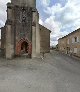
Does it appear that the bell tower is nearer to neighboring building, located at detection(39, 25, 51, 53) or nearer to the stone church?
A: the stone church

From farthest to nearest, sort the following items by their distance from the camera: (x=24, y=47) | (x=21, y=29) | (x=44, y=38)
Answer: (x=44, y=38)
(x=24, y=47)
(x=21, y=29)

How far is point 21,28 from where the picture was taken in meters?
24.2

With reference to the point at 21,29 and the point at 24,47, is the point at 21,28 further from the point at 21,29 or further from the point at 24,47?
the point at 24,47

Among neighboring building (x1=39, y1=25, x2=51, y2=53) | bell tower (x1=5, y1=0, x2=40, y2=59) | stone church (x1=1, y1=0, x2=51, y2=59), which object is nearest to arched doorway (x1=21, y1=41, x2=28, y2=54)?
stone church (x1=1, y1=0, x2=51, y2=59)

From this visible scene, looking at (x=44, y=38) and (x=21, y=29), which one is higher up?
(x=21, y=29)

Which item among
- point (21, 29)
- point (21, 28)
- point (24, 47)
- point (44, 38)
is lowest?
point (24, 47)

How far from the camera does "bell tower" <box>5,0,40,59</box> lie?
2342 centimetres

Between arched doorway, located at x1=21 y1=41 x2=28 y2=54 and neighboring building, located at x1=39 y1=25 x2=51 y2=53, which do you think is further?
neighboring building, located at x1=39 y1=25 x2=51 y2=53

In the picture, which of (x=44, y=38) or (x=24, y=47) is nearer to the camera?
(x=24, y=47)

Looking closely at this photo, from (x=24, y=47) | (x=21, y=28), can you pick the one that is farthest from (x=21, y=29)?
(x=24, y=47)

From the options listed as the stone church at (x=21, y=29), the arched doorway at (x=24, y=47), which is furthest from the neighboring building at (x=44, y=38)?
the stone church at (x=21, y=29)

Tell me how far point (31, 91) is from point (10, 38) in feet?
51.0

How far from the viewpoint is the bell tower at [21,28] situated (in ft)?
76.8

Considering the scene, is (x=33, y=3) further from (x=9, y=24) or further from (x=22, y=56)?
(x=22, y=56)
